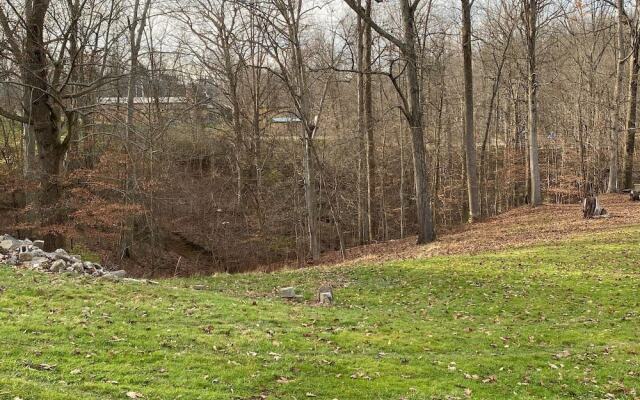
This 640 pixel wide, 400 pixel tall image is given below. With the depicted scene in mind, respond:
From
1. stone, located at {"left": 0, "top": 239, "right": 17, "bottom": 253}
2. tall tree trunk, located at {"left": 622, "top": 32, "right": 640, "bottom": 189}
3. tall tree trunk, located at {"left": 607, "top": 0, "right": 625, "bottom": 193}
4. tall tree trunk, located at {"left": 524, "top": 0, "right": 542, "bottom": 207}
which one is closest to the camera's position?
stone, located at {"left": 0, "top": 239, "right": 17, "bottom": 253}

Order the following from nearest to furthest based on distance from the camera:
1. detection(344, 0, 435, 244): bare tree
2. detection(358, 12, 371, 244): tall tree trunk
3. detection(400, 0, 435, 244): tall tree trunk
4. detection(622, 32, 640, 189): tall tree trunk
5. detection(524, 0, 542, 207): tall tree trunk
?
detection(344, 0, 435, 244): bare tree → detection(400, 0, 435, 244): tall tree trunk → detection(524, 0, 542, 207): tall tree trunk → detection(358, 12, 371, 244): tall tree trunk → detection(622, 32, 640, 189): tall tree trunk

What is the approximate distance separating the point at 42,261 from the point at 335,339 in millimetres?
7234

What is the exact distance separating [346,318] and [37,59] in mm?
11797

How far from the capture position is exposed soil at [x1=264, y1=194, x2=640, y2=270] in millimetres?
16725

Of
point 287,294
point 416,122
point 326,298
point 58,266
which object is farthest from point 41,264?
point 416,122

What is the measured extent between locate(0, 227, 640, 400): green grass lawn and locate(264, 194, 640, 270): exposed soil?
13.1 ft

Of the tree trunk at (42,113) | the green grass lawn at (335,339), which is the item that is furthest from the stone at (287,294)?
the tree trunk at (42,113)

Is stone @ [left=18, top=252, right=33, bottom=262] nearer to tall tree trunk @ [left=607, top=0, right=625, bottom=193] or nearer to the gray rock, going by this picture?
the gray rock

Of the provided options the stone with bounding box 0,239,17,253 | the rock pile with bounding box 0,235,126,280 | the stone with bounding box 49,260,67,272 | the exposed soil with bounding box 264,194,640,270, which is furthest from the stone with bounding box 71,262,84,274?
the exposed soil with bounding box 264,194,640,270

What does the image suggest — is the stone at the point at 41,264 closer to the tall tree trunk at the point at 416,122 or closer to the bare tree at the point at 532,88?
the tall tree trunk at the point at 416,122

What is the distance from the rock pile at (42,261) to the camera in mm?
11295

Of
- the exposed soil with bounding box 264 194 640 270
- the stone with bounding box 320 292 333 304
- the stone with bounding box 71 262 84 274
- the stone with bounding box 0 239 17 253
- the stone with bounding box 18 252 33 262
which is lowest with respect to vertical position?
the stone with bounding box 320 292 333 304

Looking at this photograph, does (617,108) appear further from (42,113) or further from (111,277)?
(42,113)

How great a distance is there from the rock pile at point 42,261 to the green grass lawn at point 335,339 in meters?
1.10
